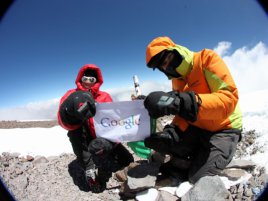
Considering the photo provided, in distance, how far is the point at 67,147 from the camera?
5168mm

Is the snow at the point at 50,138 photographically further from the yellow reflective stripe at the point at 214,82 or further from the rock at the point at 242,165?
the yellow reflective stripe at the point at 214,82

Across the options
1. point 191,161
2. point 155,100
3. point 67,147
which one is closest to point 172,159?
point 191,161

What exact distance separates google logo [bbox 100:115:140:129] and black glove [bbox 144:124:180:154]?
0.90 feet

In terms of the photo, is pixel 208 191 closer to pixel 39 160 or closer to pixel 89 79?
pixel 89 79

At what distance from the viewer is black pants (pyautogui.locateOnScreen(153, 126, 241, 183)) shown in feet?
9.56

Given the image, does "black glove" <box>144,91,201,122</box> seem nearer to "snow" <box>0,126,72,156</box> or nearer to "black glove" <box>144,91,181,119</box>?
"black glove" <box>144,91,181,119</box>

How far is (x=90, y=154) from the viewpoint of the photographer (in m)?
3.55

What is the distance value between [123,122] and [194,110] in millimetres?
1026

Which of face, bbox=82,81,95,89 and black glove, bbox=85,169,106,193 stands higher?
face, bbox=82,81,95,89

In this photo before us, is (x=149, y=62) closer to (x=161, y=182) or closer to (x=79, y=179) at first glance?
(x=161, y=182)

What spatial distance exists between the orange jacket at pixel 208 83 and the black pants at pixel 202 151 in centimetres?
12

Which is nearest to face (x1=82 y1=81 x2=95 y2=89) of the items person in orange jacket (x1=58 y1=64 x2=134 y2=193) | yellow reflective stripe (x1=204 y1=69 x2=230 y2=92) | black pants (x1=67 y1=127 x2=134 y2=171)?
person in orange jacket (x1=58 y1=64 x2=134 y2=193)

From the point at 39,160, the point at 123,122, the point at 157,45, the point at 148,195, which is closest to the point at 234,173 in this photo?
the point at 148,195

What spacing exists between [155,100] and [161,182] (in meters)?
1.29
